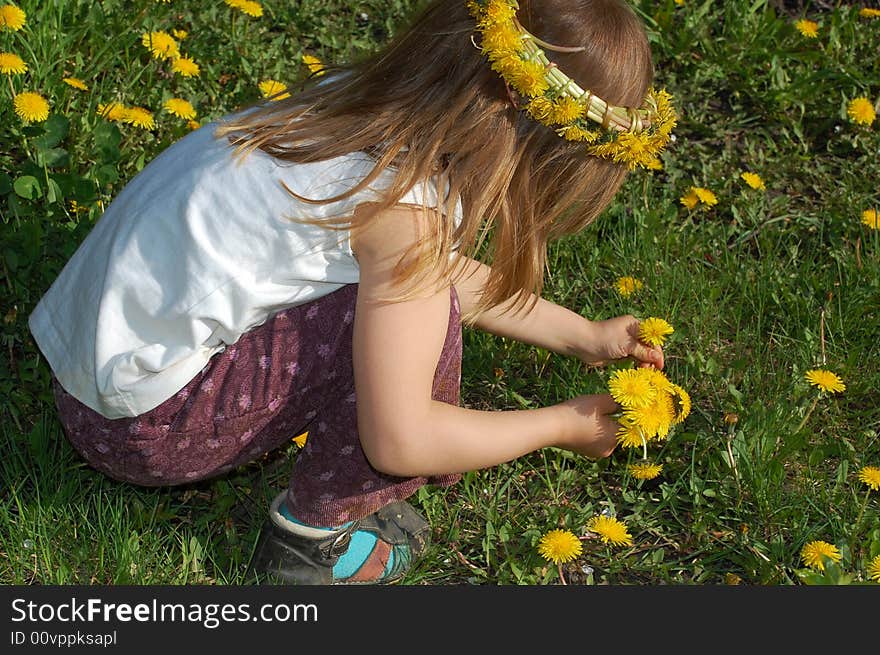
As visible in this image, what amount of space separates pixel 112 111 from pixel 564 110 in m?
1.33

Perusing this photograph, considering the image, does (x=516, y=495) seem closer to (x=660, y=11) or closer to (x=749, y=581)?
(x=749, y=581)

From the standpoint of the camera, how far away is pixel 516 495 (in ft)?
7.18

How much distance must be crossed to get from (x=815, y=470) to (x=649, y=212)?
2.49 feet

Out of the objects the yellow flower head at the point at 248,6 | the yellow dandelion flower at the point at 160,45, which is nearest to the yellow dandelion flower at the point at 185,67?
the yellow dandelion flower at the point at 160,45

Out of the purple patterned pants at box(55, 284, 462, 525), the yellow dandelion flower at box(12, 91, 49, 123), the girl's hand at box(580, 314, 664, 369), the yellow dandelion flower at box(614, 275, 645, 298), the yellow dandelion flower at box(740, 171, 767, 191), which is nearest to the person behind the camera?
the purple patterned pants at box(55, 284, 462, 525)

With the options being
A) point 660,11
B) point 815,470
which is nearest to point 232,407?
point 815,470

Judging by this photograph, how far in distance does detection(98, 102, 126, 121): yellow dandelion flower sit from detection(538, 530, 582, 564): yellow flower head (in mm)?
1344

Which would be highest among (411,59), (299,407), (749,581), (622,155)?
(411,59)

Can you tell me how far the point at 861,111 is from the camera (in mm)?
2949

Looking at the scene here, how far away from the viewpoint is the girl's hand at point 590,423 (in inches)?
74.2

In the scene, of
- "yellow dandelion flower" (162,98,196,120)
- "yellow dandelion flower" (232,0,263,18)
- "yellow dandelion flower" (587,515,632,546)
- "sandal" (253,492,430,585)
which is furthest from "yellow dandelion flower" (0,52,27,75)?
"yellow dandelion flower" (587,515,632,546)

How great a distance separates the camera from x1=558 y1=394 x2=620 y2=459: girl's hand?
1.88 m

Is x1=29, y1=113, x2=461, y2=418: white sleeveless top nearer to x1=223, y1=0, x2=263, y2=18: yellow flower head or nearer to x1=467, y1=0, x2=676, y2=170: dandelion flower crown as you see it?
x1=467, y1=0, x2=676, y2=170: dandelion flower crown

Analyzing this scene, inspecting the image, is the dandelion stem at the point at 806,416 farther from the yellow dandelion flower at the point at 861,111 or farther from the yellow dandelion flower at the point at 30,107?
the yellow dandelion flower at the point at 30,107
